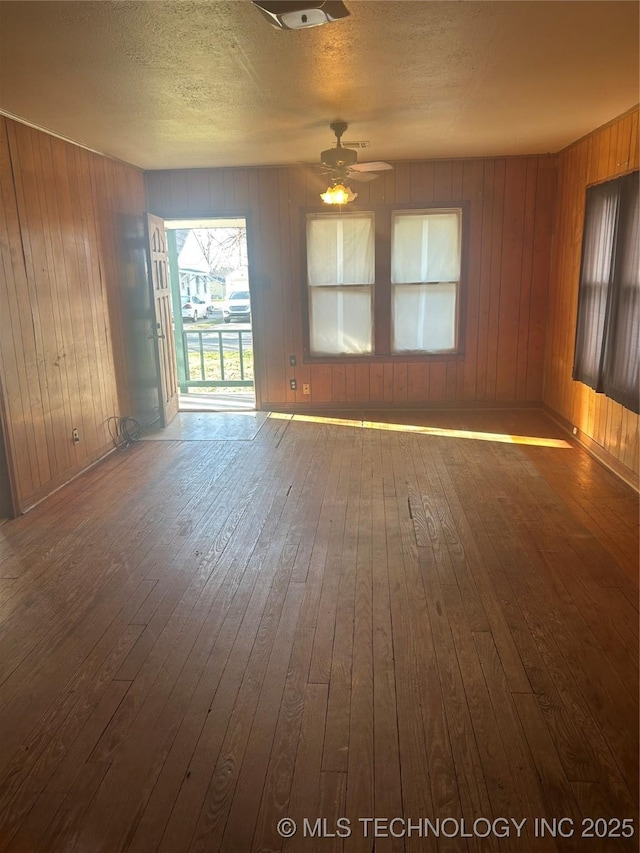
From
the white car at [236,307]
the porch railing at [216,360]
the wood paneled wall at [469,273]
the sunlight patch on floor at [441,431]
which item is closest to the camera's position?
the sunlight patch on floor at [441,431]

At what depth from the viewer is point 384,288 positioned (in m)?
6.56

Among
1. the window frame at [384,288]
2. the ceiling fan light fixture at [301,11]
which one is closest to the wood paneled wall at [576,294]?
the window frame at [384,288]

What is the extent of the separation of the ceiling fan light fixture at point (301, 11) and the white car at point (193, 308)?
353 inches

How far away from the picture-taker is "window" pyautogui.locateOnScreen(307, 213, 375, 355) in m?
6.50

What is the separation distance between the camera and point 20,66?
3051 millimetres

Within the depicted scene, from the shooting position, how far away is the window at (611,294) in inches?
161

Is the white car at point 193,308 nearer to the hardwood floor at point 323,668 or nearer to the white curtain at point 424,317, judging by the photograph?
the white curtain at point 424,317

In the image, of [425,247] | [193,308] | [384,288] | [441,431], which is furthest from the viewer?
[193,308]

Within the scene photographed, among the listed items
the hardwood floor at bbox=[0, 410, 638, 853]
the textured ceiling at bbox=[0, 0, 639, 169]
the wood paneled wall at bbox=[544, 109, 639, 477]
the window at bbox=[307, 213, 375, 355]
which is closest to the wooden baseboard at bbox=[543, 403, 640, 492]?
the wood paneled wall at bbox=[544, 109, 639, 477]

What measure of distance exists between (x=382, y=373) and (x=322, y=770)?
5.18m

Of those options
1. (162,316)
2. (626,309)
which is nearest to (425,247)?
(626,309)

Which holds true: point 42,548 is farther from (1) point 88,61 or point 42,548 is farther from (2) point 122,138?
(2) point 122,138

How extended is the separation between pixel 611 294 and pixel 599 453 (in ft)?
4.12

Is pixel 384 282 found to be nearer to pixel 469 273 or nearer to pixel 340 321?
pixel 340 321
